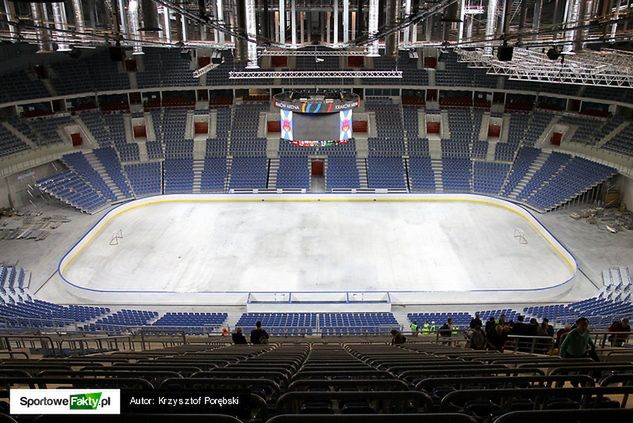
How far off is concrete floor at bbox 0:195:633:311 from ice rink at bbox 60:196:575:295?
0.05 meters

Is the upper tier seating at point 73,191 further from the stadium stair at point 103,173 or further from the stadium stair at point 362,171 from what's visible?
the stadium stair at point 362,171

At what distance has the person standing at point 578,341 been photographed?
6780mm

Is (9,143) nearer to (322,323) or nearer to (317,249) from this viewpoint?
(317,249)

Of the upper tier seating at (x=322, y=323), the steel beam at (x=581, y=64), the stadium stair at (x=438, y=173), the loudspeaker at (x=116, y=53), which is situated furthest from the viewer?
the stadium stair at (x=438, y=173)

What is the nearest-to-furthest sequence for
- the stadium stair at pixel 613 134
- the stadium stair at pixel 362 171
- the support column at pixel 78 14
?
the support column at pixel 78 14 < the stadium stair at pixel 613 134 < the stadium stair at pixel 362 171

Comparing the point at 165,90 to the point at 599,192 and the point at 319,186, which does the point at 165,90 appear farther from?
the point at 599,192

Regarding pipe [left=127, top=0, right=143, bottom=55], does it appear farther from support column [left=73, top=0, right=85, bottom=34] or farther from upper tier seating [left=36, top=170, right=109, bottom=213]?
upper tier seating [left=36, top=170, right=109, bottom=213]

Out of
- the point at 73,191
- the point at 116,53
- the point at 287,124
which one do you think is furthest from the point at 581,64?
the point at 73,191

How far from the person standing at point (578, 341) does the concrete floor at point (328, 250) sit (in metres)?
13.7

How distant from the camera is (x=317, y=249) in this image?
24.7 metres

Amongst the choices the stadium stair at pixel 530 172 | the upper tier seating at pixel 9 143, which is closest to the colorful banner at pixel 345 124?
the stadium stair at pixel 530 172

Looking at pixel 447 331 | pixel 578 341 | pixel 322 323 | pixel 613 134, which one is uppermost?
pixel 578 341

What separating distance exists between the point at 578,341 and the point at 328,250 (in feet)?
58.9

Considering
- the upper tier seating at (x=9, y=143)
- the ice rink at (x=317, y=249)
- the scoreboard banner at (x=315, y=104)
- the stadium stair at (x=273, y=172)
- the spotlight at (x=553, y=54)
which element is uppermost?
the spotlight at (x=553, y=54)
